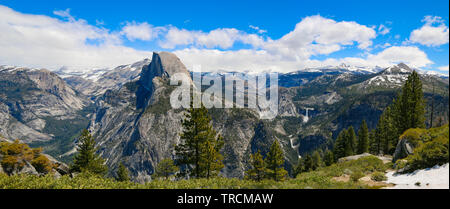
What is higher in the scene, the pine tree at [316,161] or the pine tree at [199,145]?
the pine tree at [199,145]

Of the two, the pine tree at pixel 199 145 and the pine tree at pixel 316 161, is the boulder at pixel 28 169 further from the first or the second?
the pine tree at pixel 316 161

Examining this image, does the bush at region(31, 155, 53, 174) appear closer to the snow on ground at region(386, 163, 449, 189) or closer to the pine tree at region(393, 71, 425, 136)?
the snow on ground at region(386, 163, 449, 189)

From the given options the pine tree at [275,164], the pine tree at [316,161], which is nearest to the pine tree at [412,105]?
the pine tree at [275,164]

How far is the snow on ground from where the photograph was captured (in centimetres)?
1089

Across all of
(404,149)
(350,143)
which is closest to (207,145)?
(404,149)

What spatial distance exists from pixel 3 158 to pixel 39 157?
4.34 meters

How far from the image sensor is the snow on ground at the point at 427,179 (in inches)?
429

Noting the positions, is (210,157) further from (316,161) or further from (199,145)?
(316,161)

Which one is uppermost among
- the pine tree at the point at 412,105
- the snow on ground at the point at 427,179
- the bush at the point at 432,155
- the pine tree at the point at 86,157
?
the pine tree at the point at 412,105

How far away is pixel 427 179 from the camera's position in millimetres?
12188

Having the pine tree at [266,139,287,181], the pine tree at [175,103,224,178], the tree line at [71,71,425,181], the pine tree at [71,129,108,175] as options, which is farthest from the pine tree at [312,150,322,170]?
the pine tree at [71,129,108,175]

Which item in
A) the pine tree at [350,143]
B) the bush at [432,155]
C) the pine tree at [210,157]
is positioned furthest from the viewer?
the pine tree at [350,143]
